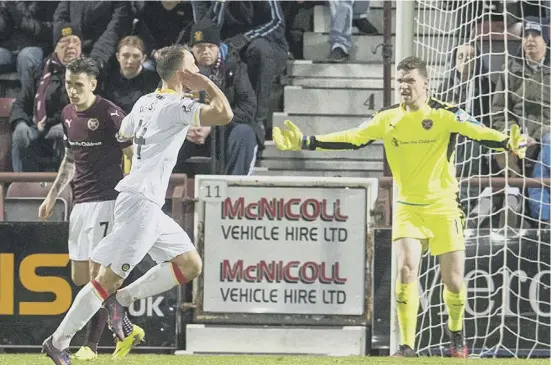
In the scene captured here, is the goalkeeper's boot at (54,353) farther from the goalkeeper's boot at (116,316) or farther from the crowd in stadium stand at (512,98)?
the crowd in stadium stand at (512,98)

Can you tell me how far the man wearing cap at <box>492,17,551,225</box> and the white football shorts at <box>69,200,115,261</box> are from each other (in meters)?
3.67

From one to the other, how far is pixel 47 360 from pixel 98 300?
1135 millimetres

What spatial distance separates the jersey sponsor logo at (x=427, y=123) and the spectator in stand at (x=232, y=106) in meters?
2.36

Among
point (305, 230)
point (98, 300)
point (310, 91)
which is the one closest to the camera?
point (98, 300)

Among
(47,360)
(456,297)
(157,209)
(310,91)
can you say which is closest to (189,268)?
(157,209)

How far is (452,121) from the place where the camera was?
9.82 meters

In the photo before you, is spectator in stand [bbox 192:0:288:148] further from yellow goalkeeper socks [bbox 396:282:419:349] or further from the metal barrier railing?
yellow goalkeeper socks [bbox 396:282:419:349]

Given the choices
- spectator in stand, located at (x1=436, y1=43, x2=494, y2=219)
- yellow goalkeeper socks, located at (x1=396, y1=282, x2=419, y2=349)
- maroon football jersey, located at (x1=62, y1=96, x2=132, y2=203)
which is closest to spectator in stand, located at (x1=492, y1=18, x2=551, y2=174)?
spectator in stand, located at (x1=436, y1=43, x2=494, y2=219)

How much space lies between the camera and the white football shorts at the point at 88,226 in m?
9.77

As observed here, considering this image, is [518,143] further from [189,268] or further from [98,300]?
[98,300]

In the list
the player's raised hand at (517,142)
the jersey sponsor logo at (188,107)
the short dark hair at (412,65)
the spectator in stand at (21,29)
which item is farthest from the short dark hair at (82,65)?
the spectator in stand at (21,29)

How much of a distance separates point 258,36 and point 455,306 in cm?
400

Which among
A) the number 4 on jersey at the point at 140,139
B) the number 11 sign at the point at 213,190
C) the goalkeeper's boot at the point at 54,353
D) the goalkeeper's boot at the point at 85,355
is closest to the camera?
the goalkeeper's boot at the point at 54,353

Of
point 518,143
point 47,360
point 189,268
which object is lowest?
point 47,360
